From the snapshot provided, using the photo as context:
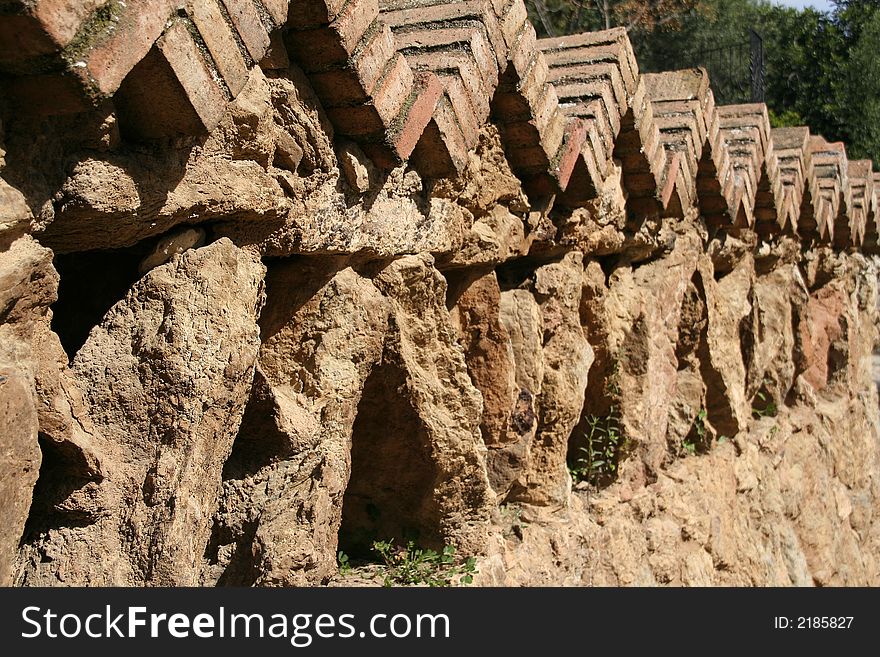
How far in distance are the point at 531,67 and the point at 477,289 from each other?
0.56 metres

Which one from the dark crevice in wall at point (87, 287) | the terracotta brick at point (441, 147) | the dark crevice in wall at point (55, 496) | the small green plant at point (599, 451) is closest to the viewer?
the dark crevice in wall at point (55, 496)

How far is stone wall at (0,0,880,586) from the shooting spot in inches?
53.9

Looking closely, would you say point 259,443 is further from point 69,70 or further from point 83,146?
point 69,70

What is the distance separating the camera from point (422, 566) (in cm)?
243

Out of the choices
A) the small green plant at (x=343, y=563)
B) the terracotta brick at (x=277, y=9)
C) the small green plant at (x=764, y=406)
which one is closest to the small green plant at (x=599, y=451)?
the small green plant at (x=343, y=563)

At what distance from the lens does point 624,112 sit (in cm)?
300

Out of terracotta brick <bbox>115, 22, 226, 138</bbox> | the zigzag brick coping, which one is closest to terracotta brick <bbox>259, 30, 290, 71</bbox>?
the zigzag brick coping

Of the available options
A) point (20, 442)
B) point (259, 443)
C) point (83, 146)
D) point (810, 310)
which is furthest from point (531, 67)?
point (810, 310)

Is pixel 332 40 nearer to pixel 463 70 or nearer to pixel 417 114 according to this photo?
pixel 417 114

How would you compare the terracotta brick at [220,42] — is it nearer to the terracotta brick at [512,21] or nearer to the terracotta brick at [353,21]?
the terracotta brick at [353,21]

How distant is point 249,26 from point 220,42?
0.28 ft

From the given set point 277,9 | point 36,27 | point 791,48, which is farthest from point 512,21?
point 791,48

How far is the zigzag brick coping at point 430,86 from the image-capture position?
1.24 m

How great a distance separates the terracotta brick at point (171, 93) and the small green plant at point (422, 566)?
4.01 ft
